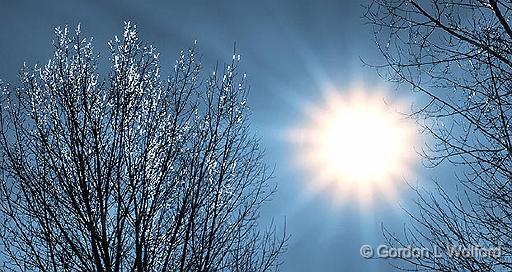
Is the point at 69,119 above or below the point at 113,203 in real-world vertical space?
above

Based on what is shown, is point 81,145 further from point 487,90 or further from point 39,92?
point 487,90

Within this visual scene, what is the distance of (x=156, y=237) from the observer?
14.9 ft

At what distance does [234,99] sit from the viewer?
535 centimetres

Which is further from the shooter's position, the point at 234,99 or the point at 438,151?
the point at 234,99

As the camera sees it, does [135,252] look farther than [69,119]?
No

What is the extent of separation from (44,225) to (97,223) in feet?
1.77

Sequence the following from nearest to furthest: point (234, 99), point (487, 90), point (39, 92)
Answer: point (487, 90)
point (39, 92)
point (234, 99)

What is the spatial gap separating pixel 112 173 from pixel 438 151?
2.91m

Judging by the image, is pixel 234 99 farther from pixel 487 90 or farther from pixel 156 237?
pixel 487 90

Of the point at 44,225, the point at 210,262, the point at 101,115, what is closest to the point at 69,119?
the point at 101,115

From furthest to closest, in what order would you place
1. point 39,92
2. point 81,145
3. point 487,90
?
point 39,92, point 81,145, point 487,90

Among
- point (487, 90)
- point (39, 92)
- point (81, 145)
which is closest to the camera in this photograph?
point (487, 90)

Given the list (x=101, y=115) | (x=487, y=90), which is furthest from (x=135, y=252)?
(x=487, y=90)

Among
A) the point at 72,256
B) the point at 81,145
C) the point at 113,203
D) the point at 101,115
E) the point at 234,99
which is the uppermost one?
the point at 234,99
